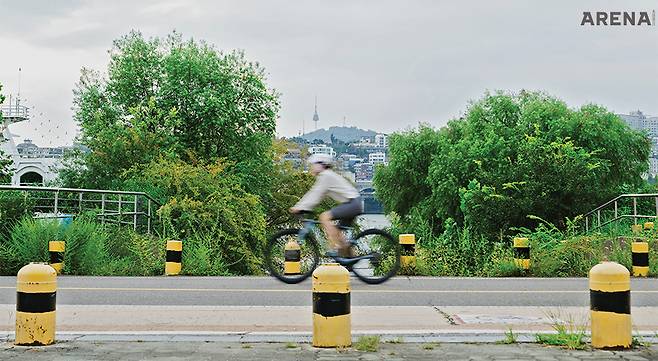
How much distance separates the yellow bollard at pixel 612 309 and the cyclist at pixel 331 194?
17.5 ft

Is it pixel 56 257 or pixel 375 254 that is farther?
pixel 56 257

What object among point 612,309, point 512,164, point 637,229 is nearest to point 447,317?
point 612,309

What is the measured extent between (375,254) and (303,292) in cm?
126

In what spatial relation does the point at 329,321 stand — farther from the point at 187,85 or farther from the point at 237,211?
the point at 187,85

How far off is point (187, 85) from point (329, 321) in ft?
127

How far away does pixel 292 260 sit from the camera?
46.4 feet

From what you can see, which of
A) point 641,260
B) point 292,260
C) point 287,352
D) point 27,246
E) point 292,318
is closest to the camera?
point 287,352

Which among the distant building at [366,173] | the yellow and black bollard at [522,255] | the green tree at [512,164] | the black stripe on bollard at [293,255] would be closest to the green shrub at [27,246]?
the black stripe on bollard at [293,255]

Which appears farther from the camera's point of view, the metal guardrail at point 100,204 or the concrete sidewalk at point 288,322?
the metal guardrail at point 100,204

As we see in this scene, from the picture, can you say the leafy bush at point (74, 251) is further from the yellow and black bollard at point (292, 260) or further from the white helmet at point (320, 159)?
the white helmet at point (320, 159)

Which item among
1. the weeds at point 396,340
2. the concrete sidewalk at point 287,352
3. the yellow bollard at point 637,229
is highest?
the yellow bollard at point 637,229

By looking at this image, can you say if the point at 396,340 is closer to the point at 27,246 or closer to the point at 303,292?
the point at 303,292

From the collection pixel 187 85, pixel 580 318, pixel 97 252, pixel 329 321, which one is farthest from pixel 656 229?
pixel 187 85

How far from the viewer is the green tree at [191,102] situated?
43812 mm
